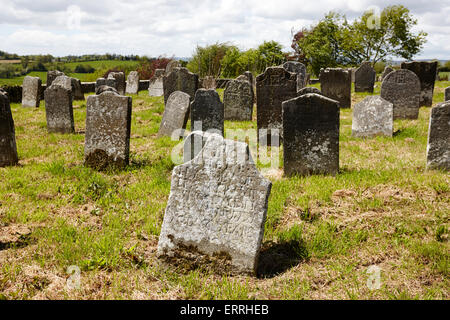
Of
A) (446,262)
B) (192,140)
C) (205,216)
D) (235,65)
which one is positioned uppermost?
(235,65)

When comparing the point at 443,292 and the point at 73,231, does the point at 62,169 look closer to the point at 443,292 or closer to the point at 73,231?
the point at 73,231

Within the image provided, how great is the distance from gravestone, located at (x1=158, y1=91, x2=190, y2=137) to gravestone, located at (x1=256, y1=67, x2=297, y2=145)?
2.09m

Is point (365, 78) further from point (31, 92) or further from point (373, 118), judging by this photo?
point (31, 92)

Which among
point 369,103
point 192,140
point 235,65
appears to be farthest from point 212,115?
point 235,65

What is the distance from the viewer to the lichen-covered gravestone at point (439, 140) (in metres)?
6.62

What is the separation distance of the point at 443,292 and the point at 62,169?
6.41m

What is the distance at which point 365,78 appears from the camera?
21.1 metres

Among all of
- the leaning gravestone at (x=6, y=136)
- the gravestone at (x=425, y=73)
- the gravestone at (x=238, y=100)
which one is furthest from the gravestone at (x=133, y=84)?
the leaning gravestone at (x=6, y=136)

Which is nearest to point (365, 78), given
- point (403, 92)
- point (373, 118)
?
point (403, 92)

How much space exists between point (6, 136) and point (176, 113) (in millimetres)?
4358

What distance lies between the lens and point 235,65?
40688mm
